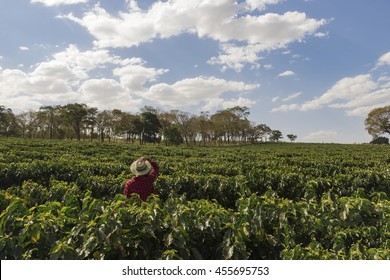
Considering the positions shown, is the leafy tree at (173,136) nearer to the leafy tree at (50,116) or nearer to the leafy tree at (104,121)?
the leafy tree at (104,121)

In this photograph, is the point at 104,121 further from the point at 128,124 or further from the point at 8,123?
the point at 8,123

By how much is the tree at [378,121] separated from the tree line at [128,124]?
33.7 metres

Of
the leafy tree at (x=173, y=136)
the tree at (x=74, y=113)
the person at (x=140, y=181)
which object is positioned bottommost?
the person at (x=140, y=181)

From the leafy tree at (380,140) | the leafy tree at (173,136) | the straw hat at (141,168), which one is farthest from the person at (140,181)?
the leafy tree at (380,140)

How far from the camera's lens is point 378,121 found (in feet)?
260

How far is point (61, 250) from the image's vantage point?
297 cm

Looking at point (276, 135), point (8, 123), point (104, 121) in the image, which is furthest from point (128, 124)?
point (276, 135)

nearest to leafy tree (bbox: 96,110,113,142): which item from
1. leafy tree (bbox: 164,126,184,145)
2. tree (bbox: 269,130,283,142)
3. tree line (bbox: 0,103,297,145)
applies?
tree line (bbox: 0,103,297,145)

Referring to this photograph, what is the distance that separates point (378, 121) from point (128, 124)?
65415 mm

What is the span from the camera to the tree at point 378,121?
78.4 m

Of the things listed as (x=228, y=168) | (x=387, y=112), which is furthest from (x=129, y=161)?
(x=387, y=112)

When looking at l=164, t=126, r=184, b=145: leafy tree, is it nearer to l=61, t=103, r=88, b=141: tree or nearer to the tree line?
the tree line

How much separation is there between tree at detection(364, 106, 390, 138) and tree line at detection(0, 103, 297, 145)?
1329 inches

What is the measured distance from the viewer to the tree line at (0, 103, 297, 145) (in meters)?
78.8
